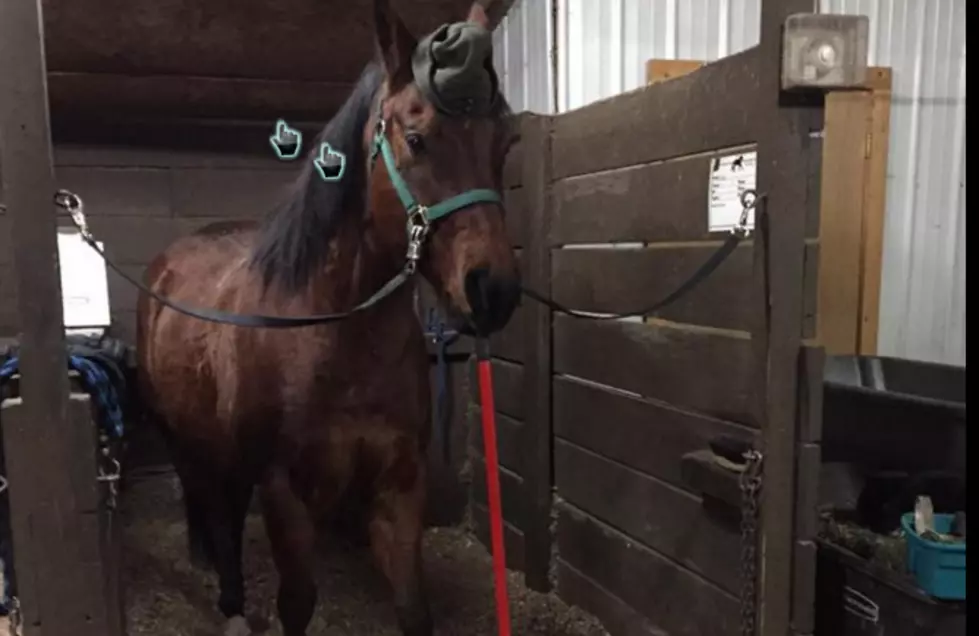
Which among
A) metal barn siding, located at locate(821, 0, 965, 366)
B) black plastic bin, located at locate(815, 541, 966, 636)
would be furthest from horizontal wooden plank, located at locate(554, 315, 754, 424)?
metal barn siding, located at locate(821, 0, 965, 366)

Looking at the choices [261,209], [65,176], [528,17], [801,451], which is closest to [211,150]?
[261,209]

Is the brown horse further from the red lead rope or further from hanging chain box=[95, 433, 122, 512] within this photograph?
hanging chain box=[95, 433, 122, 512]

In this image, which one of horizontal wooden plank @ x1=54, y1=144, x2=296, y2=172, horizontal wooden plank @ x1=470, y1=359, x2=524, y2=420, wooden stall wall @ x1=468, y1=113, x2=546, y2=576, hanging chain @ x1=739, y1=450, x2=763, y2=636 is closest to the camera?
hanging chain @ x1=739, y1=450, x2=763, y2=636

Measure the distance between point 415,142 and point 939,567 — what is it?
1204 millimetres

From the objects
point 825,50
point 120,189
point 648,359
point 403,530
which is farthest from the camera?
point 120,189

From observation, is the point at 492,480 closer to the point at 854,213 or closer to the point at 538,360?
the point at 538,360

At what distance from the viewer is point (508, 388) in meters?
2.74

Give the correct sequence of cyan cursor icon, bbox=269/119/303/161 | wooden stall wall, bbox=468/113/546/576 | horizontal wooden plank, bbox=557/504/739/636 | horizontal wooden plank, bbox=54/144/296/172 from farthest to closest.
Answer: horizontal wooden plank, bbox=54/144/296/172 < wooden stall wall, bbox=468/113/546/576 < cyan cursor icon, bbox=269/119/303/161 < horizontal wooden plank, bbox=557/504/739/636

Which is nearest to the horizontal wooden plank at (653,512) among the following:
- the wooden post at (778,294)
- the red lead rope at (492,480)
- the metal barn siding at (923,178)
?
the wooden post at (778,294)

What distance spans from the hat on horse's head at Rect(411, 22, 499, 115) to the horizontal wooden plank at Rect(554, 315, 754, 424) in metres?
0.68

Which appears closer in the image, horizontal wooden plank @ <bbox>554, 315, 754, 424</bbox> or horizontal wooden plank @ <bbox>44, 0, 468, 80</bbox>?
horizontal wooden plank @ <bbox>554, 315, 754, 424</bbox>

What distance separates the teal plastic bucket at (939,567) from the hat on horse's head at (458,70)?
1127 mm

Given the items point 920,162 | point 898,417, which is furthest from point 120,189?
point 920,162

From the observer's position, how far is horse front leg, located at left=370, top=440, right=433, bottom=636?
1875 millimetres
